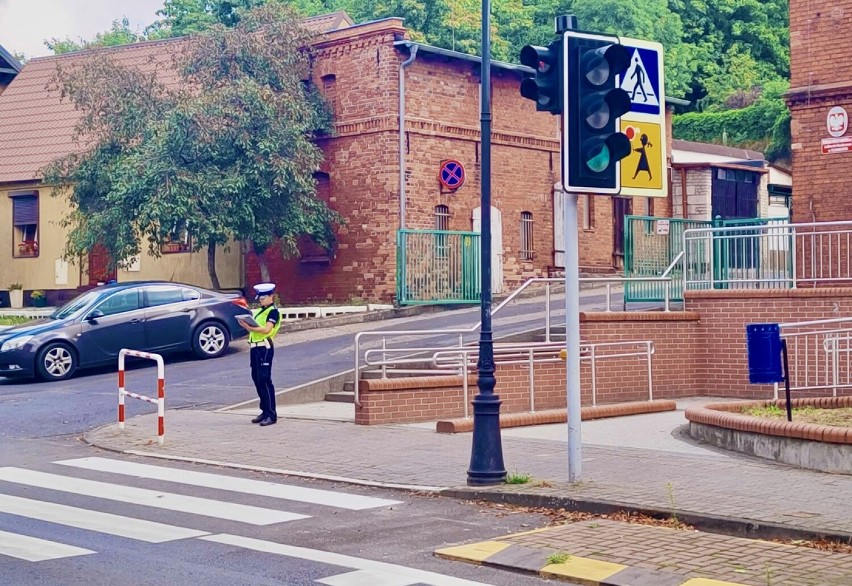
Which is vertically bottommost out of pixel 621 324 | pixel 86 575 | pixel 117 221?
pixel 86 575

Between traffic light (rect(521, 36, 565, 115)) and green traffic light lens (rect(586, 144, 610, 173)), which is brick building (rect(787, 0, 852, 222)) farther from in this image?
traffic light (rect(521, 36, 565, 115))

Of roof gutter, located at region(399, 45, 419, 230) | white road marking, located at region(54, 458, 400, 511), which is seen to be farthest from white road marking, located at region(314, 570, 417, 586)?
roof gutter, located at region(399, 45, 419, 230)

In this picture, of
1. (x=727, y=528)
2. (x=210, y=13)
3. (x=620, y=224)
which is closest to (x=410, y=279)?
(x=620, y=224)

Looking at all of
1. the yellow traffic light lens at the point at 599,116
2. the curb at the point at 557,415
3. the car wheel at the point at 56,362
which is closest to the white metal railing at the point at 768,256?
the curb at the point at 557,415

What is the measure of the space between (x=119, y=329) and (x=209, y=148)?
744cm

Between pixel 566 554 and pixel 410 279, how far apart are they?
21360 mm

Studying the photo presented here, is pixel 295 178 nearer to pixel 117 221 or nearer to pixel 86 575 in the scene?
A: pixel 117 221

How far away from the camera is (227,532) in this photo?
30.7 feet

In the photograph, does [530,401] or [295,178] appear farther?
[295,178]

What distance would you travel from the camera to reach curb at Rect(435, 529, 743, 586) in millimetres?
7602

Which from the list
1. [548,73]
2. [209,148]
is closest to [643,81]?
[548,73]

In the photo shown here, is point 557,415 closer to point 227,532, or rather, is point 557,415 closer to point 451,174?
point 227,532

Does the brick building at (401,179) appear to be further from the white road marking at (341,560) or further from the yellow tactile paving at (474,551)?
the yellow tactile paving at (474,551)

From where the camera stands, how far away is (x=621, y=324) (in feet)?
62.4
